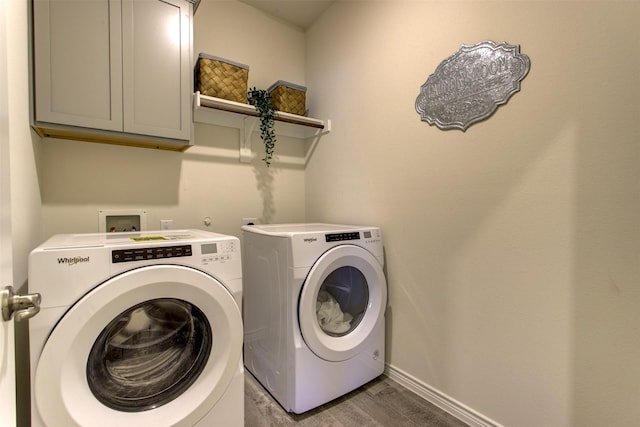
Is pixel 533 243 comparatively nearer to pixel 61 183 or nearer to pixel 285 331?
pixel 285 331

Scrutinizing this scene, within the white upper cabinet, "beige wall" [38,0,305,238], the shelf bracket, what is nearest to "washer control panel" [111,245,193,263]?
the white upper cabinet

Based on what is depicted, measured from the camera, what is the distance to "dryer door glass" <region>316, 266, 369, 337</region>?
1.71 m

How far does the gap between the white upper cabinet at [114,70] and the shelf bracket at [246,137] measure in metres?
0.54

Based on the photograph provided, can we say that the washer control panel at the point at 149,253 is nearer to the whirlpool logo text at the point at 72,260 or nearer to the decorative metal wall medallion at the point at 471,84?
the whirlpool logo text at the point at 72,260

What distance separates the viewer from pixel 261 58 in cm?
233

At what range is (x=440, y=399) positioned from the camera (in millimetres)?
1556

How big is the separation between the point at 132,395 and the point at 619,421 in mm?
1684

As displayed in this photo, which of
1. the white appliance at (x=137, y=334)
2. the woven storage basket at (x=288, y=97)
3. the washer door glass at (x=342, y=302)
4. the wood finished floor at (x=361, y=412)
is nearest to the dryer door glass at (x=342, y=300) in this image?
the washer door glass at (x=342, y=302)

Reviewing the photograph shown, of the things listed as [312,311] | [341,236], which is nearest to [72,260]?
[312,311]

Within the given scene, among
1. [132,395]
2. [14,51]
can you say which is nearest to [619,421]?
[132,395]

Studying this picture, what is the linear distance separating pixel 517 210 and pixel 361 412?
→ 1225 millimetres

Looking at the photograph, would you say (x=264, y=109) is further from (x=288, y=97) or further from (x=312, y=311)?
(x=312, y=311)

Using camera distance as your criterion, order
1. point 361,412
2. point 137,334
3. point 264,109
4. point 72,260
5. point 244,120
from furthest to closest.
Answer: point 244,120 < point 264,109 < point 361,412 < point 137,334 < point 72,260

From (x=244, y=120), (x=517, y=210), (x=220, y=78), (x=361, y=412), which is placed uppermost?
(x=220, y=78)
